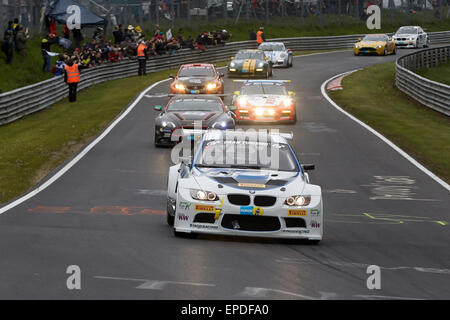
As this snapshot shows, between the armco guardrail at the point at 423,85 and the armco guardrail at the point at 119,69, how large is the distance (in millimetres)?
11752

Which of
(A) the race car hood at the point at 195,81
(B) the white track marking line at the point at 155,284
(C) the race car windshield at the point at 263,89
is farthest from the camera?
(A) the race car hood at the point at 195,81

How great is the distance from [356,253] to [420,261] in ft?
2.60

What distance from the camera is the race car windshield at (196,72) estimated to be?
35.4 m

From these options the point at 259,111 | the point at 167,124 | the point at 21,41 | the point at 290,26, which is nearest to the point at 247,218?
the point at 167,124

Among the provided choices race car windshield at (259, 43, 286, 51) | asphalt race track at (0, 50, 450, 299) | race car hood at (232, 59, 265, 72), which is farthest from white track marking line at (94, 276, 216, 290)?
race car windshield at (259, 43, 286, 51)

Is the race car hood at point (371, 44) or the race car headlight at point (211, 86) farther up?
the race car hood at point (371, 44)

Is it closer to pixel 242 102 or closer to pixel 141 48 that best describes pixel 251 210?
pixel 242 102

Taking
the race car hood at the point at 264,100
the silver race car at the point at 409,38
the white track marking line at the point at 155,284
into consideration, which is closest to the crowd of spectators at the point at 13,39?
the race car hood at the point at 264,100

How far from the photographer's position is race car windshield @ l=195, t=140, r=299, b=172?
12633 mm

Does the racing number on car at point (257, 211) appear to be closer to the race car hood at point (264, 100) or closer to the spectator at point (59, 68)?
the race car hood at point (264, 100)

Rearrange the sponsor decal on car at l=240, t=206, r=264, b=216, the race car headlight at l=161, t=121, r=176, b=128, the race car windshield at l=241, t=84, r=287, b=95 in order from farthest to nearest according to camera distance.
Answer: the race car windshield at l=241, t=84, r=287, b=95 → the race car headlight at l=161, t=121, r=176, b=128 → the sponsor decal on car at l=240, t=206, r=264, b=216

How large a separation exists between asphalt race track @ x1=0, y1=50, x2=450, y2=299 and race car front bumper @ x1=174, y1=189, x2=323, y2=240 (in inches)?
6.9

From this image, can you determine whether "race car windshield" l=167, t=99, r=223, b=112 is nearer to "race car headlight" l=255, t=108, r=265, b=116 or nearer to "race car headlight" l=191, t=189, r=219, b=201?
"race car headlight" l=255, t=108, r=265, b=116

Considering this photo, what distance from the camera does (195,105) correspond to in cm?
2430
